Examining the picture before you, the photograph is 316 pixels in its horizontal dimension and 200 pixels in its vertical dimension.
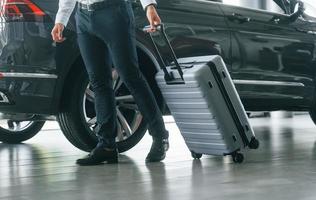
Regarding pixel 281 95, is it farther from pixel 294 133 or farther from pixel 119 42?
pixel 119 42

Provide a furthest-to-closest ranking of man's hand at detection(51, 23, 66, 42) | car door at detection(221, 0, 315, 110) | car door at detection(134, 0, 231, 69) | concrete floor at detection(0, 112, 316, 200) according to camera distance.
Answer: car door at detection(221, 0, 315, 110) < car door at detection(134, 0, 231, 69) < man's hand at detection(51, 23, 66, 42) < concrete floor at detection(0, 112, 316, 200)

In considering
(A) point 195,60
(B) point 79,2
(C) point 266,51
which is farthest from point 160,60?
(C) point 266,51

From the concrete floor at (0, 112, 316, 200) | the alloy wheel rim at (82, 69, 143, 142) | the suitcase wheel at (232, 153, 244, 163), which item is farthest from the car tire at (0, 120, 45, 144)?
the suitcase wheel at (232, 153, 244, 163)

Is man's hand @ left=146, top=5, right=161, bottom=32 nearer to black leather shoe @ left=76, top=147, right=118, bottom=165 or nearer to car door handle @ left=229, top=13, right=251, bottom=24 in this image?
black leather shoe @ left=76, top=147, right=118, bottom=165

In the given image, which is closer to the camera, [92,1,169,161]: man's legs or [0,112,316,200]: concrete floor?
[0,112,316,200]: concrete floor

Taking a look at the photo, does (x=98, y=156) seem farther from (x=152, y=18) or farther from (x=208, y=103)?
(x=152, y=18)

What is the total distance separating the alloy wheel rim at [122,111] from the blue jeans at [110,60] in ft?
1.09

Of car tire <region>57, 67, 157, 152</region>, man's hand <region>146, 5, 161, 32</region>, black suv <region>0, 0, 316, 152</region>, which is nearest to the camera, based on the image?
man's hand <region>146, 5, 161, 32</region>

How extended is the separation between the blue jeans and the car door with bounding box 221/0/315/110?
103cm

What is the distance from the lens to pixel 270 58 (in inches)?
189

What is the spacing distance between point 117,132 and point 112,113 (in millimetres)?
348

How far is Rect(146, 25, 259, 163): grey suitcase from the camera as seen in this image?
353 cm

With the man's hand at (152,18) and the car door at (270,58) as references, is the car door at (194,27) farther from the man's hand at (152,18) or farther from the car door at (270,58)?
the man's hand at (152,18)

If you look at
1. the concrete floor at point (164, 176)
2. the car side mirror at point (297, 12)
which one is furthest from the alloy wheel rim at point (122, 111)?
the car side mirror at point (297, 12)
